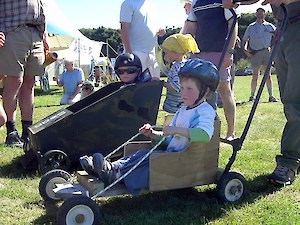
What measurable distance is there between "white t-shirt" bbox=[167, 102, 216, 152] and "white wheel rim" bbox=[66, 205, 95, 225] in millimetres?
742

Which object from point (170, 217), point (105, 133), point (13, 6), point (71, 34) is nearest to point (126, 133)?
point (105, 133)

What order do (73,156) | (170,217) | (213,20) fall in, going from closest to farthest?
(170,217), (73,156), (213,20)

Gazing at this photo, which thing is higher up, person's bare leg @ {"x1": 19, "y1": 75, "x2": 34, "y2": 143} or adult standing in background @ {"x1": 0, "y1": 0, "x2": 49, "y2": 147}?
adult standing in background @ {"x1": 0, "y1": 0, "x2": 49, "y2": 147}

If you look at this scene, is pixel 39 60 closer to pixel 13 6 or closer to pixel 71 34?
pixel 13 6

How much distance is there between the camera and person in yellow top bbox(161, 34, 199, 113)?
4543 mm

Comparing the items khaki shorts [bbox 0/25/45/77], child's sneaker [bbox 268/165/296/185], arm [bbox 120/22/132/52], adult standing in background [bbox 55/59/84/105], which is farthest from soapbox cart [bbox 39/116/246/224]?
adult standing in background [bbox 55/59/84/105]

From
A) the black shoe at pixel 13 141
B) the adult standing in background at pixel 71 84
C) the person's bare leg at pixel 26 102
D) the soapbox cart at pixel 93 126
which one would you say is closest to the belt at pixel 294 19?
the soapbox cart at pixel 93 126

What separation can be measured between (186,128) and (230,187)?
0.58m

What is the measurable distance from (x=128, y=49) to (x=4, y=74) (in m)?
1.34

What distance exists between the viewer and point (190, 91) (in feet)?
10.5

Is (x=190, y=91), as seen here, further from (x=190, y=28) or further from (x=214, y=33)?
(x=190, y=28)

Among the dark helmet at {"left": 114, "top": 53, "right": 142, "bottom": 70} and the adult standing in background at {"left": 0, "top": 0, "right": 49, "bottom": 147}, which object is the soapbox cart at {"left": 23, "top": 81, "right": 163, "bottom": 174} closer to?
the dark helmet at {"left": 114, "top": 53, "right": 142, "bottom": 70}

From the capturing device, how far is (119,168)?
3.18 metres

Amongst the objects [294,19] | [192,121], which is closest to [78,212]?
[192,121]
